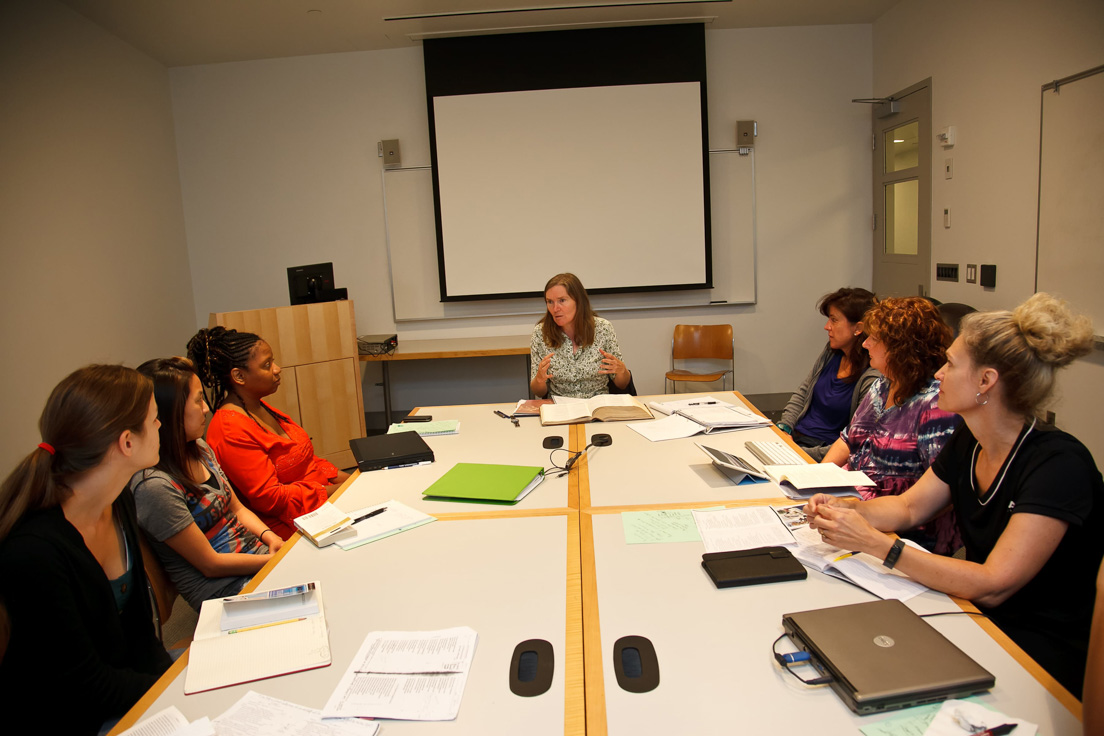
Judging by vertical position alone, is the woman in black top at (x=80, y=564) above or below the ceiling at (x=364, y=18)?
below

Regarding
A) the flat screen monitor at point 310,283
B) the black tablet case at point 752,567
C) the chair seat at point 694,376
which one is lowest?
the chair seat at point 694,376

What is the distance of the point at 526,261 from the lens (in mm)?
5418

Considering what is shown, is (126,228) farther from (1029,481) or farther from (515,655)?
(1029,481)

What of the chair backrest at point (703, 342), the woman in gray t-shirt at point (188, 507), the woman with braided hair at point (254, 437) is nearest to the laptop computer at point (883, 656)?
the woman in gray t-shirt at point (188, 507)

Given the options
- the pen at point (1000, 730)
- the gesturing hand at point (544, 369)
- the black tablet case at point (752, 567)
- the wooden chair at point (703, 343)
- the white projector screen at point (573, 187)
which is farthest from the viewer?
the wooden chair at point (703, 343)

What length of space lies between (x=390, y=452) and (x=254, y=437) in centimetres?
47

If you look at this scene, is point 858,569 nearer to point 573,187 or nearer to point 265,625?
point 265,625

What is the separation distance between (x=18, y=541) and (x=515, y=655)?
38.9 inches

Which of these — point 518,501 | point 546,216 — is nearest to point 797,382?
point 546,216

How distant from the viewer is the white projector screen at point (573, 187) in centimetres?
522

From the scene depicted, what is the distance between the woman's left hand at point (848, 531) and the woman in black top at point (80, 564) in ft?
5.07

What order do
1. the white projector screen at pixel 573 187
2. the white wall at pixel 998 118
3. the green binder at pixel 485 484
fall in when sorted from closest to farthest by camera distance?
the green binder at pixel 485 484, the white wall at pixel 998 118, the white projector screen at pixel 573 187

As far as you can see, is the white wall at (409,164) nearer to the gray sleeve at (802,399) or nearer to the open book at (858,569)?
the gray sleeve at (802,399)

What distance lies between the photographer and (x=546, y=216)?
17.6ft
